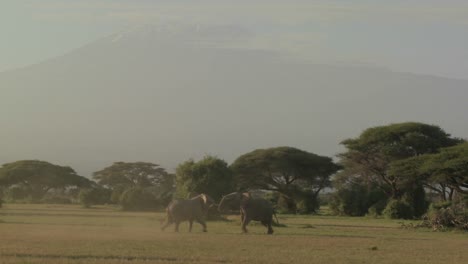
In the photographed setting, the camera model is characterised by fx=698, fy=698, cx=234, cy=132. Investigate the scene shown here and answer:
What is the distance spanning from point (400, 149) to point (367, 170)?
391 centimetres

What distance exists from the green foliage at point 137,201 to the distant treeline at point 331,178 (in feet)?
0.27

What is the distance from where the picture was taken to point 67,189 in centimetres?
8944

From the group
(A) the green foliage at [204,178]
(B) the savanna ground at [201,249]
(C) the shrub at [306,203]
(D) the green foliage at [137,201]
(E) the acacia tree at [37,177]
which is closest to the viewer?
(B) the savanna ground at [201,249]

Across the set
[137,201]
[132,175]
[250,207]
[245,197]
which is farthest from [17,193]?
[250,207]

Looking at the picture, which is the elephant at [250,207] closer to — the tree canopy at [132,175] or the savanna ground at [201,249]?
the savanna ground at [201,249]

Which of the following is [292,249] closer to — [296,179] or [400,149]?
[400,149]

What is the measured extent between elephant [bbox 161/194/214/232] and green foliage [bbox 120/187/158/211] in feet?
76.8

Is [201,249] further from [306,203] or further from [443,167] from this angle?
[306,203]

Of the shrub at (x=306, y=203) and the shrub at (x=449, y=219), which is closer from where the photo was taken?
the shrub at (x=449, y=219)

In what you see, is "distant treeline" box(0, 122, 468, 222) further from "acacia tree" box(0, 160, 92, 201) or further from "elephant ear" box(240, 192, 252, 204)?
"elephant ear" box(240, 192, 252, 204)

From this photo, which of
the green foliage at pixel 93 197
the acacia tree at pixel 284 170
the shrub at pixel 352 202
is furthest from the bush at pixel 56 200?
the shrub at pixel 352 202

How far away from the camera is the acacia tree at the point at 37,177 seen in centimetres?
8581

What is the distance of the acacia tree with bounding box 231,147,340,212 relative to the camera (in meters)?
72.8

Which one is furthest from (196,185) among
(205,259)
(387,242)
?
(205,259)
